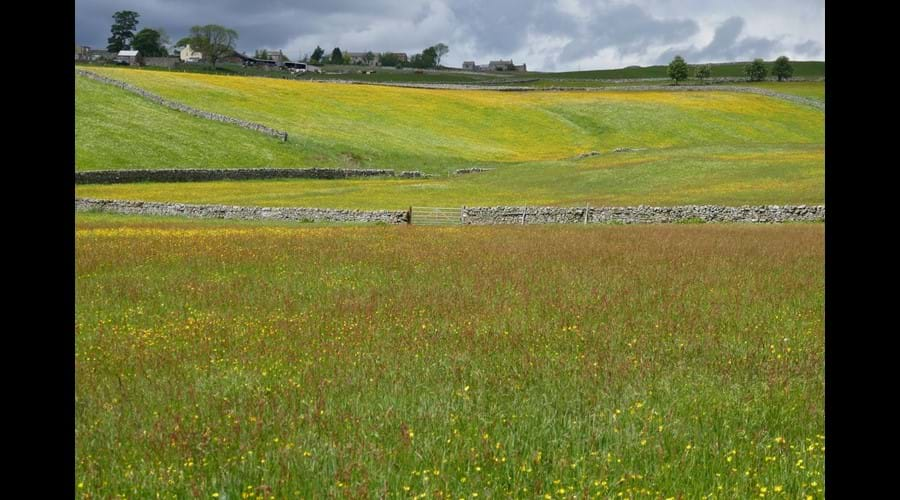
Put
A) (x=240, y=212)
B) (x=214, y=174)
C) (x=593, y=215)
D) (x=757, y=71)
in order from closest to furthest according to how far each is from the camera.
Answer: (x=593, y=215) < (x=240, y=212) < (x=214, y=174) < (x=757, y=71)

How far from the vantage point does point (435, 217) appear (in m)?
40.1

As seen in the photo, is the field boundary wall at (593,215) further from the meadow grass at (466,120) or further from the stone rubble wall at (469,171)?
the meadow grass at (466,120)

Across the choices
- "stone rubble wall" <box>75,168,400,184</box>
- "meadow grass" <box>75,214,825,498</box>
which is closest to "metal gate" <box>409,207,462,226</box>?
"meadow grass" <box>75,214,825,498</box>

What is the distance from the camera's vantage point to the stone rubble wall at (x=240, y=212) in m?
40.2

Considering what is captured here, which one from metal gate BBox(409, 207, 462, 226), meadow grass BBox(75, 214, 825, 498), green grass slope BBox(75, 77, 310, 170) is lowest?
meadow grass BBox(75, 214, 825, 498)

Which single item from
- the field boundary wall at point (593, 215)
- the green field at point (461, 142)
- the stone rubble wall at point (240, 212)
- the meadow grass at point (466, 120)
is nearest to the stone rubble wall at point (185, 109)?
the green field at point (461, 142)

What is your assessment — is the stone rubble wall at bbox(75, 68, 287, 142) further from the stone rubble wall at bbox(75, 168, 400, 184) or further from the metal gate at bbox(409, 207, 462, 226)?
the metal gate at bbox(409, 207, 462, 226)

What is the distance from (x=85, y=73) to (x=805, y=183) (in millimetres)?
79646

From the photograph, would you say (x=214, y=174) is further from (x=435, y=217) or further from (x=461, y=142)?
(x=461, y=142)

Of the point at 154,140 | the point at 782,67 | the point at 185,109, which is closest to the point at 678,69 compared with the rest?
the point at 782,67

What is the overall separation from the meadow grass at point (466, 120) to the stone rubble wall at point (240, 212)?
951 inches

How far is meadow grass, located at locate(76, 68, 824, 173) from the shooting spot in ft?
265

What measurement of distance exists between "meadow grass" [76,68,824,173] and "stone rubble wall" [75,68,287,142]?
98.1 inches

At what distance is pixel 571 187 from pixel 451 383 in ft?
165
